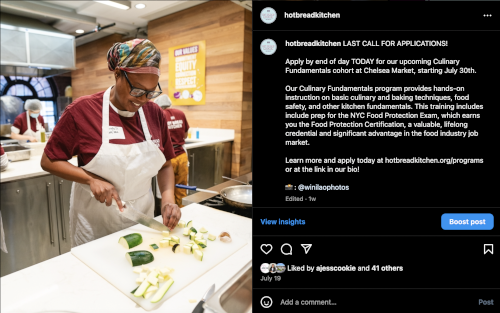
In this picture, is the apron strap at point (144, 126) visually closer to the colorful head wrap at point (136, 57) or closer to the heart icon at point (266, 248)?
the colorful head wrap at point (136, 57)

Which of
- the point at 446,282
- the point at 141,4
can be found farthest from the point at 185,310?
the point at 141,4

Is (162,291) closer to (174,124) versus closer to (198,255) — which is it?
(198,255)

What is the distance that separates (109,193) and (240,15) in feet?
11.6

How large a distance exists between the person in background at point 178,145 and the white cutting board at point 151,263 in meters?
2.12

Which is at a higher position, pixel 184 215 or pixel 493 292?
pixel 493 292

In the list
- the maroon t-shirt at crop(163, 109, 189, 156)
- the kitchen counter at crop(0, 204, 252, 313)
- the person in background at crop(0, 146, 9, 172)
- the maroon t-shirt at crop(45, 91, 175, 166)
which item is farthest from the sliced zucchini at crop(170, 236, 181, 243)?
the maroon t-shirt at crop(163, 109, 189, 156)

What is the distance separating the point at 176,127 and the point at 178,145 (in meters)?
0.26

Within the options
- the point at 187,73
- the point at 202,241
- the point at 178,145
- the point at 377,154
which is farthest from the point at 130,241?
the point at 187,73

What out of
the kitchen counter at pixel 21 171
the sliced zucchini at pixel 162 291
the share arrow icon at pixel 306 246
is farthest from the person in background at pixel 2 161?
the share arrow icon at pixel 306 246

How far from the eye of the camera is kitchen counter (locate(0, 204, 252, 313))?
2.43ft

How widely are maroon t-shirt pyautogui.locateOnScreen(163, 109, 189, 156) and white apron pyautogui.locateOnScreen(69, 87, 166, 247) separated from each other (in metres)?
1.89

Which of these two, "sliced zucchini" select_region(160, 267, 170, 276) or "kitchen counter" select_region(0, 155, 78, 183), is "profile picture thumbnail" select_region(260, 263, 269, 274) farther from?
"kitchen counter" select_region(0, 155, 78, 183)

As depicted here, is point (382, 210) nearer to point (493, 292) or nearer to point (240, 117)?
point (493, 292)

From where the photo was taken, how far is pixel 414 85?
0.40m
